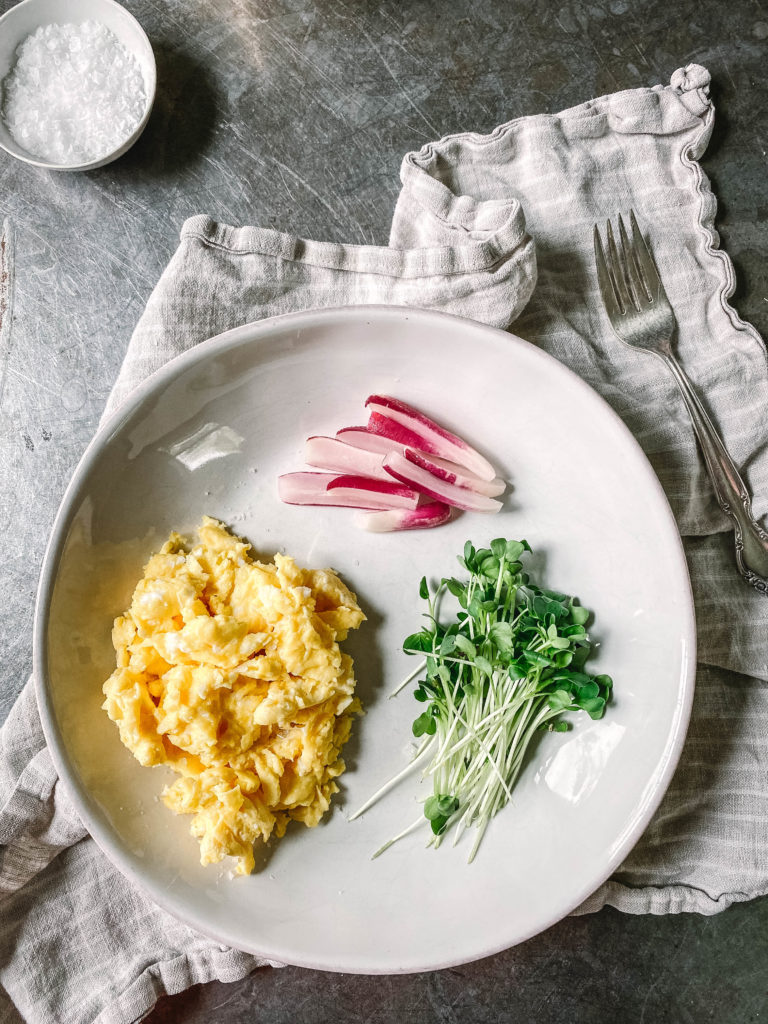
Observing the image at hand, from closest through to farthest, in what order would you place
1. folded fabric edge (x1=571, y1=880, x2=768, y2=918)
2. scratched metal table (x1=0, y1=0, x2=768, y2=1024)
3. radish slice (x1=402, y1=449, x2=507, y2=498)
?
radish slice (x1=402, y1=449, x2=507, y2=498) → folded fabric edge (x1=571, y1=880, x2=768, y2=918) → scratched metal table (x1=0, y1=0, x2=768, y2=1024)

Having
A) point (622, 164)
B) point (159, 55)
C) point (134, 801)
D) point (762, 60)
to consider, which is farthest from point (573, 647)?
point (159, 55)

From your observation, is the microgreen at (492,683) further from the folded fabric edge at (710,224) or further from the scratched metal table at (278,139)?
the scratched metal table at (278,139)

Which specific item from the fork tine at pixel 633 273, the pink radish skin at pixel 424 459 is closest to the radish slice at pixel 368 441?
the pink radish skin at pixel 424 459

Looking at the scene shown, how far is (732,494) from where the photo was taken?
69.6 inches

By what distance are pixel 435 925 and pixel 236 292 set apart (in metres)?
1.41

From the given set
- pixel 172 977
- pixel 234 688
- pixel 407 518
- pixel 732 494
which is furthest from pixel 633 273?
pixel 172 977

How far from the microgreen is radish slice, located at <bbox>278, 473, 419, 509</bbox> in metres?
0.18

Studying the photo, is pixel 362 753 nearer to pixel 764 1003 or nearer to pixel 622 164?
pixel 764 1003

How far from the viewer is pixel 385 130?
196cm

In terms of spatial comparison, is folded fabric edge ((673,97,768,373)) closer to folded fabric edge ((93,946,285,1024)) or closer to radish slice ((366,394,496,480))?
radish slice ((366,394,496,480))

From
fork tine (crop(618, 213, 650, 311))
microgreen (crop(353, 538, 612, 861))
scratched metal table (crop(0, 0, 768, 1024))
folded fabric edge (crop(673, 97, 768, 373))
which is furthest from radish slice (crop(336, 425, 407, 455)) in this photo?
folded fabric edge (crop(673, 97, 768, 373))

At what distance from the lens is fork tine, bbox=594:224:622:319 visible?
182 centimetres

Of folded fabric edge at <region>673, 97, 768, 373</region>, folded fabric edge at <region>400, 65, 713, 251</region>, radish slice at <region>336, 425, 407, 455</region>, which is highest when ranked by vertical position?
folded fabric edge at <region>400, 65, 713, 251</region>

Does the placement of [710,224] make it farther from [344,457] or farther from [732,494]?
[344,457]
